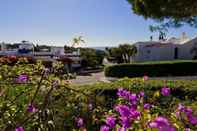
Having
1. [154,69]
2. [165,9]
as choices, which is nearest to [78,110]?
[165,9]

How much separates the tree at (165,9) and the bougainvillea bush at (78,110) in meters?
10.2

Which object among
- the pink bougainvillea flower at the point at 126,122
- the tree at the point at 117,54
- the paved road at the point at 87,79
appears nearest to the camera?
the pink bougainvillea flower at the point at 126,122

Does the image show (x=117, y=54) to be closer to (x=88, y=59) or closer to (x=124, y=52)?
(x=124, y=52)

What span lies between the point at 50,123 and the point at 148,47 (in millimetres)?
52561

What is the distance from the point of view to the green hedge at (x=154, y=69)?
99.9ft

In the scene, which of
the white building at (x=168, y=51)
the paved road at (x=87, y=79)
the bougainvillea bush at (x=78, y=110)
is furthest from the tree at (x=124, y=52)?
the bougainvillea bush at (x=78, y=110)

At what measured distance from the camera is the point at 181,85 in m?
10.9

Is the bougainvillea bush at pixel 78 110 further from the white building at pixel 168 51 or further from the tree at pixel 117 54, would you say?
the white building at pixel 168 51

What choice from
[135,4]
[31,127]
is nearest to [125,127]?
[31,127]

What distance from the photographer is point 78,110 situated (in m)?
6.46

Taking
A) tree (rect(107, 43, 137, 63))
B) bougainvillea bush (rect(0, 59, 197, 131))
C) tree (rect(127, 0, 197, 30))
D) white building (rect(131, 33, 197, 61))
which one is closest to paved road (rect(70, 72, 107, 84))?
tree (rect(127, 0, 197, 30))

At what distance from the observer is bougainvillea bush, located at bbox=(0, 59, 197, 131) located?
3285 mm

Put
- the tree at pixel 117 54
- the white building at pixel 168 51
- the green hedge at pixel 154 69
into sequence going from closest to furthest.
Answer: the green hedge at pixel 154 69, the tree at pixel 117 54, the white building at pixel 168 51

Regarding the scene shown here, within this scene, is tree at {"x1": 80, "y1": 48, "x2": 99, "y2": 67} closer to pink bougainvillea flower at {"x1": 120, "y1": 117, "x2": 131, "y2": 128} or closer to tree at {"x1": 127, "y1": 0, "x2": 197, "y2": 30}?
tree at {"x1": 127, "y1": 0, "x2": 197, "y2": 30}
